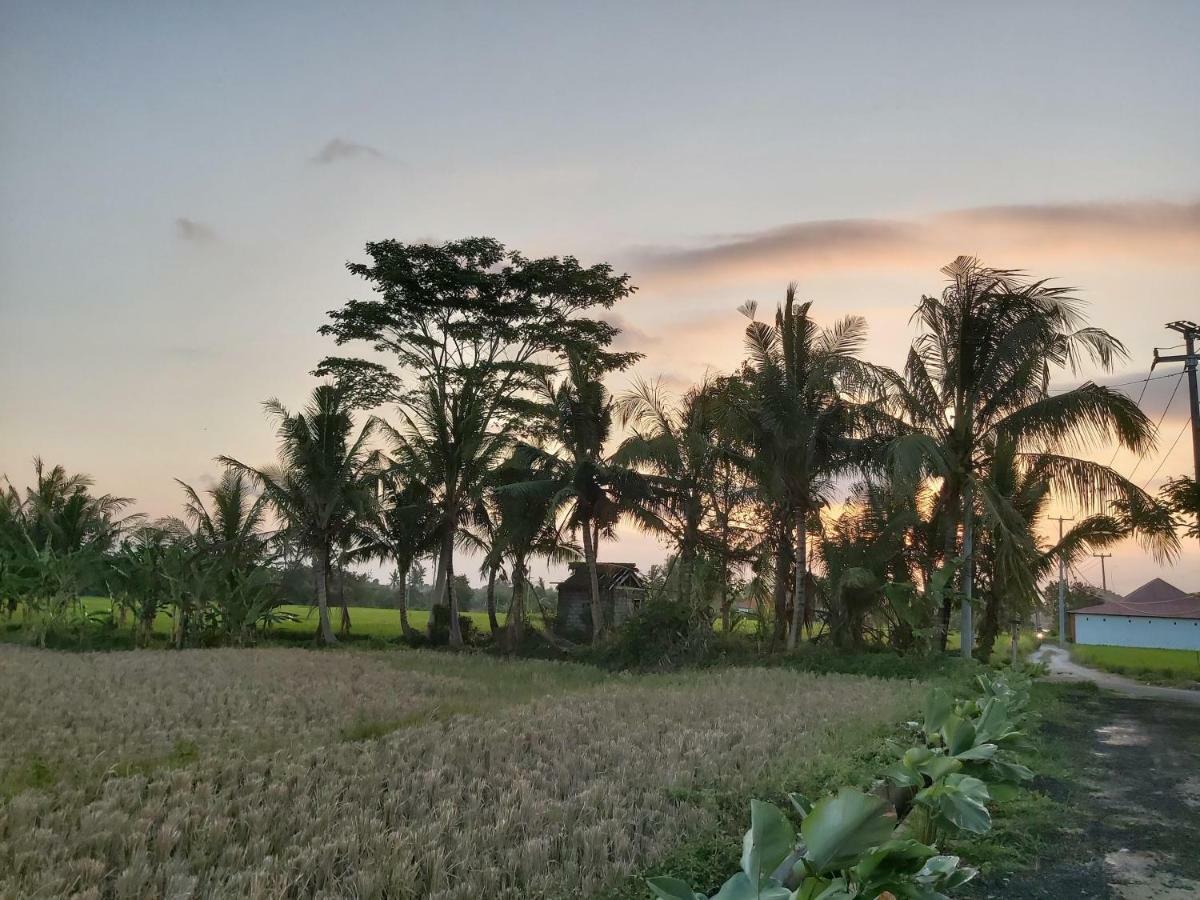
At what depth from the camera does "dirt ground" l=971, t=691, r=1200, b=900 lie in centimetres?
429

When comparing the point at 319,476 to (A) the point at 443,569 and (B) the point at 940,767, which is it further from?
(B) the point at 940,767

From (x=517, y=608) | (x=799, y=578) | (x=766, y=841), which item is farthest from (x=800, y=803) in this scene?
(x=517, y=608)

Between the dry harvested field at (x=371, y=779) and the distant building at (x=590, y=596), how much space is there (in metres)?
14.8

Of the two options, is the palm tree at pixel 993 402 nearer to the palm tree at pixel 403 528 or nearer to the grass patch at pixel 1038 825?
the grass patch at pixel 1038 825

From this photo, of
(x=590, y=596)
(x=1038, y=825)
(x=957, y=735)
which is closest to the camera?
(x=957, y=735)

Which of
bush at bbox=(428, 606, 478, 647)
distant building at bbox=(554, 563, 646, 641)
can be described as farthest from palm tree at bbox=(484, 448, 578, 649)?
distant building at bbox=(554, 563, 646, 641)

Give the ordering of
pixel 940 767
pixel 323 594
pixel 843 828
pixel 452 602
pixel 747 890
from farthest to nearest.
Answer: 1. pixel 323 594
2. pixel 452 602
3. pixel 940 767
4. pixel 843 828
5. pixel 747 890

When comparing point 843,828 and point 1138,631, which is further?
point 1138,631

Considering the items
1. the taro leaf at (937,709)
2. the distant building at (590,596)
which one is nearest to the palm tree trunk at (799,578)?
the distant building at (590,596)

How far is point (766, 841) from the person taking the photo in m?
1.85

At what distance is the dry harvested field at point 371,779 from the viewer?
3473 mm

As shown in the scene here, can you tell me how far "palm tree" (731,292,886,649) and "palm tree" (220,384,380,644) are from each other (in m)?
10.4

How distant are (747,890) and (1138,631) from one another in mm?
49199

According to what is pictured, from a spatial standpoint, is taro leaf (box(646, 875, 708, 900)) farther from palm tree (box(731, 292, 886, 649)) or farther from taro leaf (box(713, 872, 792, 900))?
palm tree (box(731, 292, 886, 649))
